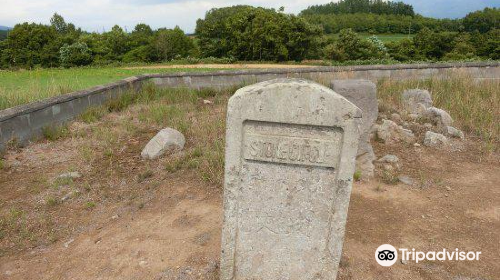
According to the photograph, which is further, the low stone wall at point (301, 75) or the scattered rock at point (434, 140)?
the low stone wall at point (301, 75)

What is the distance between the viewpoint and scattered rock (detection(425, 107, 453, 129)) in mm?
6426

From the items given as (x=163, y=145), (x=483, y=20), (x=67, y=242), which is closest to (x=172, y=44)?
(x=163, y=145)

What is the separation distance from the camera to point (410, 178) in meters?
4.81

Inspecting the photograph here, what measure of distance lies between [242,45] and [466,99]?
24.3 metres

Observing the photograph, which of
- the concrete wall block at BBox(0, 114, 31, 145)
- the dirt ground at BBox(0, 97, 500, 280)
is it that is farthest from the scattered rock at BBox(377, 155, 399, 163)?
the concrete wall block at BBox(0, 114, 31, 145)

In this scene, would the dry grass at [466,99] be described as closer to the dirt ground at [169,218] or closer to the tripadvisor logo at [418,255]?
the dirt ground at [169,218]

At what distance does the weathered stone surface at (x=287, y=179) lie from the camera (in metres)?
2.25

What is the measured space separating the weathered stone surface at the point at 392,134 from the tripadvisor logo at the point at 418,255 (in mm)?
2804

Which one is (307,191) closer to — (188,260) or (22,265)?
(188,260)

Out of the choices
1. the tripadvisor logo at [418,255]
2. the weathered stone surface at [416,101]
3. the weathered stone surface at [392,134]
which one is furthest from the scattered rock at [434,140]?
the tripadvisor logo at [418,255]

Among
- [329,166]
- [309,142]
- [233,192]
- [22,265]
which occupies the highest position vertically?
[309,142]

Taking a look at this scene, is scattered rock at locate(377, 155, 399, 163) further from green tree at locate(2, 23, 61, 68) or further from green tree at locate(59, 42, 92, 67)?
green tree at locate(2, 23, 61, 68)

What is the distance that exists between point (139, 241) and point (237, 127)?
1.77 m

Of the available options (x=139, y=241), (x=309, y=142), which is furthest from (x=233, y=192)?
(x=139, y=241)
